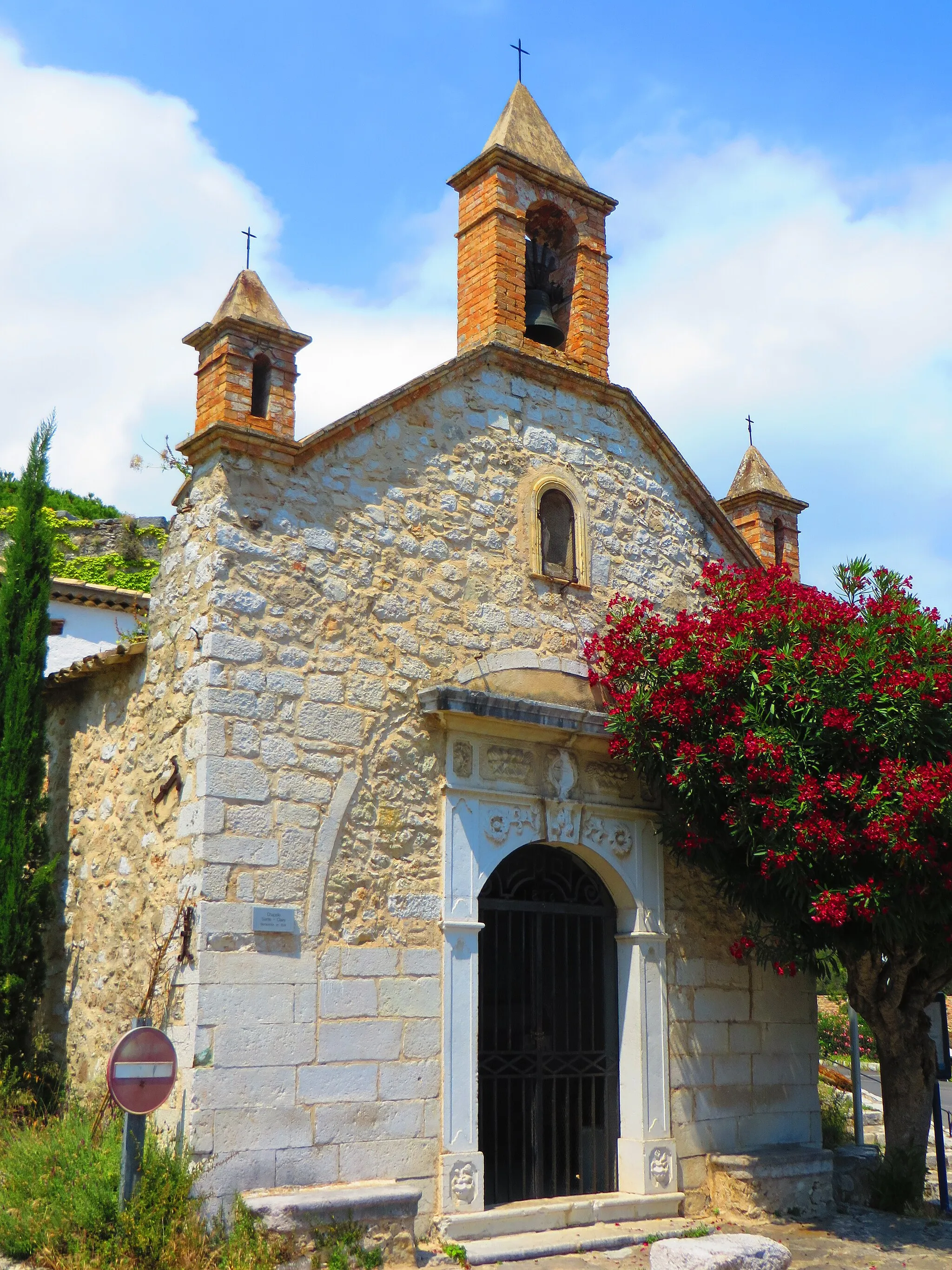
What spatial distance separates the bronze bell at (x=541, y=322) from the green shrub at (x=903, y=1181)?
6.43 meters

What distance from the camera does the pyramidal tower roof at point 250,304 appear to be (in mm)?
7543

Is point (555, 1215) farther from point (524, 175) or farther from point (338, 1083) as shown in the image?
point (524, 175)

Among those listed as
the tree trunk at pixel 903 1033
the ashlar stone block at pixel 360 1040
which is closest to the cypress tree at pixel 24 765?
the ashlar stone block at pixel 360 1040

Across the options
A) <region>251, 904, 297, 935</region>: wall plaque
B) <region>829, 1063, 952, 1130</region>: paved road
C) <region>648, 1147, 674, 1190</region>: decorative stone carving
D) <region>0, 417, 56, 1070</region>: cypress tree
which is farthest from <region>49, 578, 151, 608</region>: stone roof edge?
<region>829, 1063, 952, 1130</region>: paved road

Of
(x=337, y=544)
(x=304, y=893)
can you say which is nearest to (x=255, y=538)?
(x=337, y=544)

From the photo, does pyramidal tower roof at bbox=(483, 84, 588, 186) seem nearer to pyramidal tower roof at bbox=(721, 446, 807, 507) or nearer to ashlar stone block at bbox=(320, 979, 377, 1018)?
pyramidal tower roof at bbox=(721, 446, 807, 507)

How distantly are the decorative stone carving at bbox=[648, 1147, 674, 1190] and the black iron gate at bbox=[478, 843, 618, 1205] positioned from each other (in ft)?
0.88

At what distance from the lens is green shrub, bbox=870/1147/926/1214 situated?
8602 millimetres

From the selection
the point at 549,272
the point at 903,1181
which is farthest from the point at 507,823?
the point at 549,272

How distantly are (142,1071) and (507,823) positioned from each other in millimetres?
3012

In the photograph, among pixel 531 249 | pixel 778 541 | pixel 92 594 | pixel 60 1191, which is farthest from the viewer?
pixel 92 594

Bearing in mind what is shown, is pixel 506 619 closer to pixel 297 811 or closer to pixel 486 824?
pixel 486 824

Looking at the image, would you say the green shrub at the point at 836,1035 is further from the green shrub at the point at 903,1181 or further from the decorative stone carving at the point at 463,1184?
the decorative stone carving at the point at 463,1184

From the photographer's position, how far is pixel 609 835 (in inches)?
336
